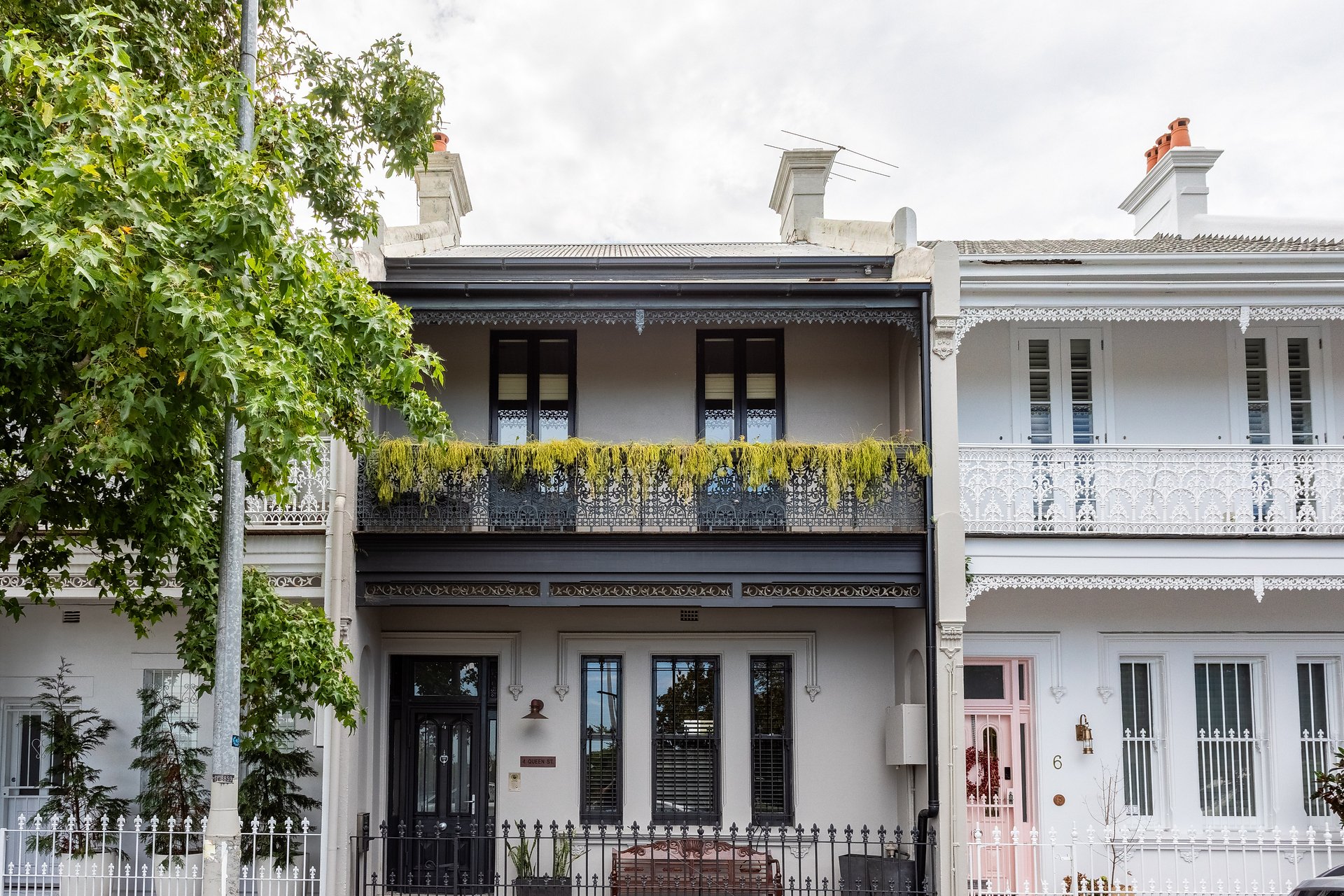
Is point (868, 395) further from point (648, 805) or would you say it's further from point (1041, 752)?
point (648, 805)

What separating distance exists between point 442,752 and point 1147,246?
11.4 meters

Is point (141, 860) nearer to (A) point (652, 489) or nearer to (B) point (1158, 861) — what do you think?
(A) point (652, 489)

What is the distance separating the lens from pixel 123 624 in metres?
14.0

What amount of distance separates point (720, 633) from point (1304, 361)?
788cm

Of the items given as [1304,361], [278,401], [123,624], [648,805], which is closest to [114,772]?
[123,624]

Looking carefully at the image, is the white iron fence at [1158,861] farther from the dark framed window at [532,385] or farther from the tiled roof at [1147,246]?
the dark framed window at [532,385]

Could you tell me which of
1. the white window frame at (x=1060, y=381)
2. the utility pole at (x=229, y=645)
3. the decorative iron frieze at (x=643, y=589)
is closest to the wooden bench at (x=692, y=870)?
the decorative iron frieze at (x=643, y=589)

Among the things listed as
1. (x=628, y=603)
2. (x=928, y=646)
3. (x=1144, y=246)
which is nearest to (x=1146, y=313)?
(x=1144, y=246)

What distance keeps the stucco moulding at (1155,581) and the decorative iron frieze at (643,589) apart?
2.75m

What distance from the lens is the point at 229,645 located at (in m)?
7.79

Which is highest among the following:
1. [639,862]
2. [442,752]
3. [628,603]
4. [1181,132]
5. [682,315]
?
[1181,132]

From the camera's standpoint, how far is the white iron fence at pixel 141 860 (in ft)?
36.5

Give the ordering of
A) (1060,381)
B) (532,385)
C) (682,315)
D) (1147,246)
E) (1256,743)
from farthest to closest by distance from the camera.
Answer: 1. (1147,246)
2. (532,385)
3. (1060,381)
4. (1256,743)
5. (682,315)

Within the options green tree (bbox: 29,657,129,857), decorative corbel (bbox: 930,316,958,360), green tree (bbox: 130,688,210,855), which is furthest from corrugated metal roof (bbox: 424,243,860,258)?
green tree (bbox: 29,657,129,857)
